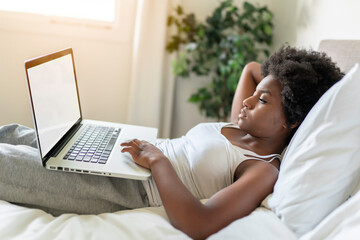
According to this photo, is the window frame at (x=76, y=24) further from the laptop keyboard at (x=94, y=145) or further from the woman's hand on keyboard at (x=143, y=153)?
the woman's hand on keyboard at (x=143, y=153)

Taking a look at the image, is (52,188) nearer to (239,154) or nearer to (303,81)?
(239,154)

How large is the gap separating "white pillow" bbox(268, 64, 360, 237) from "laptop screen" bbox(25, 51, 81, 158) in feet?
2.16

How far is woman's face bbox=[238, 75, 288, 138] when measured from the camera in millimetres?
1077

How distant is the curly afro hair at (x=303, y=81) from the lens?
1.03 metres

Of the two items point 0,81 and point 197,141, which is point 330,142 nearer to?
point 197,141

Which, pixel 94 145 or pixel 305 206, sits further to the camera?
pixel 94 145

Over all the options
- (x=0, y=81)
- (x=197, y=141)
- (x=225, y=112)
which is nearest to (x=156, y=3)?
(x=225, y=112)

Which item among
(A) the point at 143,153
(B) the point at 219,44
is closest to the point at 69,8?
(B) the point at 219,44

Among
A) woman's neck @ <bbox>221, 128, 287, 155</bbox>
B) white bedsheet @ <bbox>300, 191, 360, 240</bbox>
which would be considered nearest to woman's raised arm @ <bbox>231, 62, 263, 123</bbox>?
woman's neck @ <bbox>221, 128, 287, 155</bbox>

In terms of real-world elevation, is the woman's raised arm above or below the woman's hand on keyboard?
above

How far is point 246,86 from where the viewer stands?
57.7 inches

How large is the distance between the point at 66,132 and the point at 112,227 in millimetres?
→ 482

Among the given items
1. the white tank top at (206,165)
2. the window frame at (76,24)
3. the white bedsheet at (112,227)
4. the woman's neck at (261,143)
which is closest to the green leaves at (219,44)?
the window frame at (76,24)

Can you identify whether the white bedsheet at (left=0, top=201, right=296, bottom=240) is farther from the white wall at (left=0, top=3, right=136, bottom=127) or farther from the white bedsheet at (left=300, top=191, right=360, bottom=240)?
the white wall at (left=0, top=3, right=136, bottom=127)
